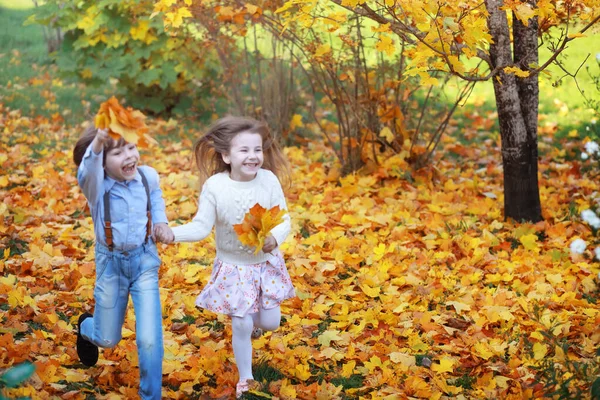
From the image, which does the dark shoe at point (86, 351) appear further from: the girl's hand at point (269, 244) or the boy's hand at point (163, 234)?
the girl's hand at point (269, 244)

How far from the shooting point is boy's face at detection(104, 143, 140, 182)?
2.97m

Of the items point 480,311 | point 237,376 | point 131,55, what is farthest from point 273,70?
point 237,376

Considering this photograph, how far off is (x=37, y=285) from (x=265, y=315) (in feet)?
5.60

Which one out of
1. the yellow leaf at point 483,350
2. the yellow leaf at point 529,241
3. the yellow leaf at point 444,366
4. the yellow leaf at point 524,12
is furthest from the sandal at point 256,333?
the yellow leaf at point 529,241

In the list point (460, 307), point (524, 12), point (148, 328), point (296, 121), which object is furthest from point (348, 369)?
point (296, 121)

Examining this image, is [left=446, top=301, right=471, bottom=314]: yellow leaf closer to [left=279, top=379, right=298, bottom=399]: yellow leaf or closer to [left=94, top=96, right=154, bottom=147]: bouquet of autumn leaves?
[left=279, top=379, right=298, bottom=399]: yellow leaf

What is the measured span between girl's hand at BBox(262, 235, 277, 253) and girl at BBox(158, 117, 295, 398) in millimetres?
26

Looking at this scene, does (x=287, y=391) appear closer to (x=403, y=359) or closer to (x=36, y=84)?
(x=403, y=359)

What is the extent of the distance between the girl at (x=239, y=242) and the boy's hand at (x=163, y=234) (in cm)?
7

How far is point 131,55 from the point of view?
27.6 ft

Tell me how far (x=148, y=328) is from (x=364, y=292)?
1718 mm

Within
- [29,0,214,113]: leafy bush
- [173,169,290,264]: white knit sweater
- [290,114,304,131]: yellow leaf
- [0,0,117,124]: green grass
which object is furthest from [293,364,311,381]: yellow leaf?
[29,0,214,113]: leafy bush

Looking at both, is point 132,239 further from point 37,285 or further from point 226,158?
point 37,285

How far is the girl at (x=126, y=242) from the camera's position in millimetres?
2980
